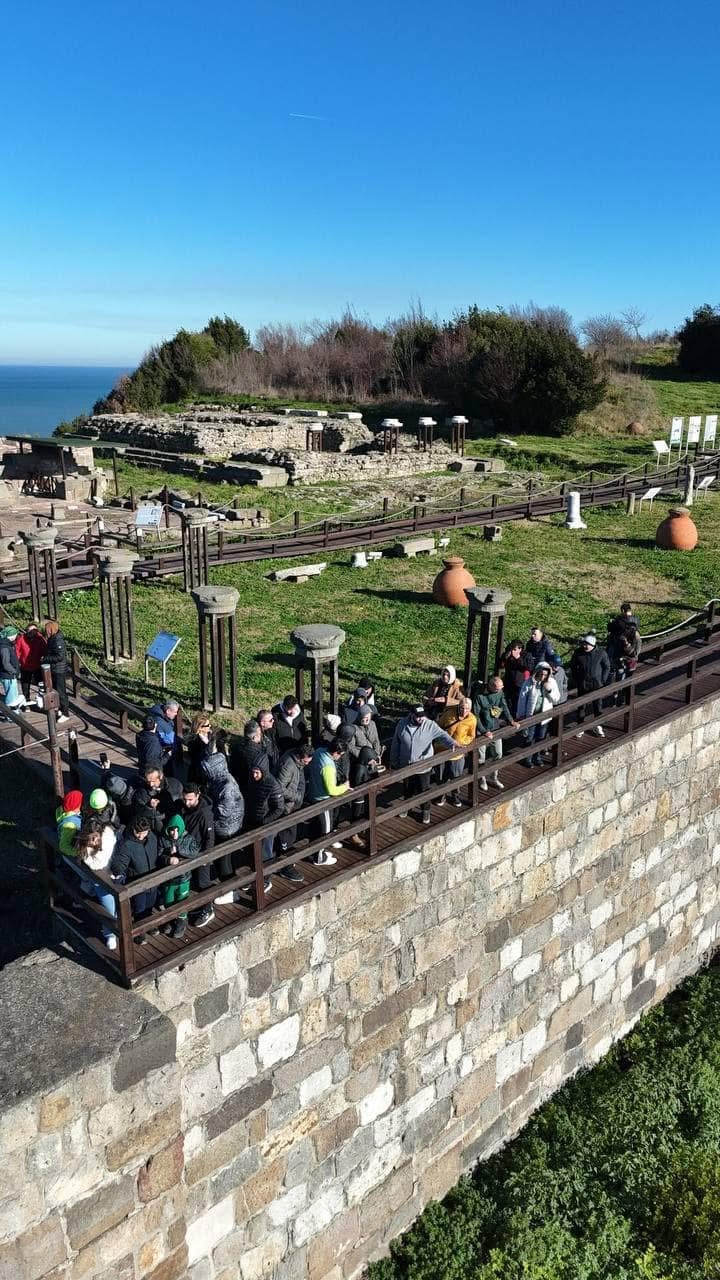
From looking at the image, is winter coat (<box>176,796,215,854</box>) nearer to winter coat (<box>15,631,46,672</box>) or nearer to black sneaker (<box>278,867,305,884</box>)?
black sneaker (<box>278,867,305,884</box>)

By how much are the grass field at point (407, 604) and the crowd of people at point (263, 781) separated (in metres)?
4.05

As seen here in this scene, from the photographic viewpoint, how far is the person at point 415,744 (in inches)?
352

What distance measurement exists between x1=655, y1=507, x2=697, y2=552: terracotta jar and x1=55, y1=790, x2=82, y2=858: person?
2088 centimetres

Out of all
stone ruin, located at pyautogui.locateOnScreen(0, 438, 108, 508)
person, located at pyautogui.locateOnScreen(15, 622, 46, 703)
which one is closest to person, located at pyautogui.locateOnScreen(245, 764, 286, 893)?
person, located at pyautogui.locateOnScreen(15, 622, 46, 703)

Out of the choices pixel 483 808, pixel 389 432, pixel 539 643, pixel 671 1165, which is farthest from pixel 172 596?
pixel 389 432

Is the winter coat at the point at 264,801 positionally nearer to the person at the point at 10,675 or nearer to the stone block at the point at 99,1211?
the stone block at the point at 99,1211

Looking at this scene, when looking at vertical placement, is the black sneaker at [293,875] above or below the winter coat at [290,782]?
below

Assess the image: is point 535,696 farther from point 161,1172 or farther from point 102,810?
point 161,1172

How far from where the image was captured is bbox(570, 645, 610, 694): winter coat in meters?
11.4

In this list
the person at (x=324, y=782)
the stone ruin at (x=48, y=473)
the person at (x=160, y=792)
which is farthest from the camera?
the stone ruin at (x=48, y=473)

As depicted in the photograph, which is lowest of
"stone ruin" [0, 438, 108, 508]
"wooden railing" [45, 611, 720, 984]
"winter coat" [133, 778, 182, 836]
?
"wooden railing" [45, 611, 720, 984]

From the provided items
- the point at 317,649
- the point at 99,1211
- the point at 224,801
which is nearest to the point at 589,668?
the point at 317,649

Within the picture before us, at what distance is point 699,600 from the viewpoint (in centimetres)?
2034

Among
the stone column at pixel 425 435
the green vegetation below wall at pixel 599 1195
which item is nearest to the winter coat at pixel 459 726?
the green vegetation below wall at pixel 599 1195
